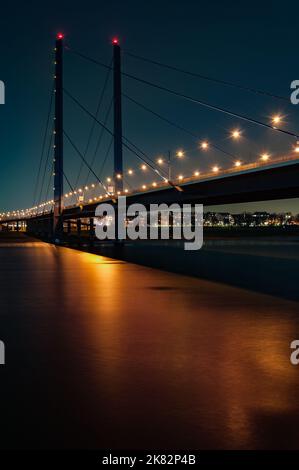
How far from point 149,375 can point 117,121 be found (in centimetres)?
6307

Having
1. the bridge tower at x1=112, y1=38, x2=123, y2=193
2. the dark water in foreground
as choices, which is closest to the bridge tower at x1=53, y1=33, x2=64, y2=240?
the bridge tower at x1=112, y1=38, x2=123, y2=193

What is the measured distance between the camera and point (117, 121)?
70062 millimetres

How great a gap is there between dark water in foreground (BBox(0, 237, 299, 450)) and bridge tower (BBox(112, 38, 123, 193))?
165 ft

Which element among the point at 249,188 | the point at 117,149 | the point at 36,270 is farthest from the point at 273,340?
the point at 117,149

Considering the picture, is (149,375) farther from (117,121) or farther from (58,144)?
(58,144)

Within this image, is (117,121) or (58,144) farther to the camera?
(58,144)

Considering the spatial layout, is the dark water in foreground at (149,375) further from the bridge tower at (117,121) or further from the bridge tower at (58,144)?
the bridge tower at (58,144)

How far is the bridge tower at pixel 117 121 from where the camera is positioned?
67.4m

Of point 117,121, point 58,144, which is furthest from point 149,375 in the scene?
point 58,144

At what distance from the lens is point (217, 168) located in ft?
160

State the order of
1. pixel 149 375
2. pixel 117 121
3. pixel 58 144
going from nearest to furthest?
1. pixel 149 375
2. pixel 117 121
3. pixel 58 144
